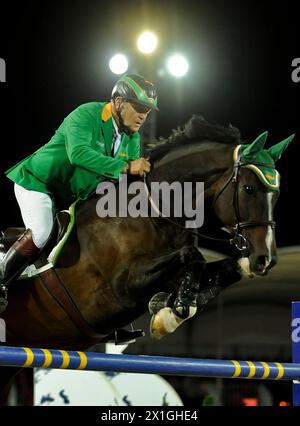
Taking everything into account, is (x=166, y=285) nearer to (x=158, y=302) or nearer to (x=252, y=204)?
(x=158, y=302)

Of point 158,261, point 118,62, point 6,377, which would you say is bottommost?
point 6,377

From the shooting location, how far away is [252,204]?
10.7 ft

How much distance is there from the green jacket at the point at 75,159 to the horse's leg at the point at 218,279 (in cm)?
70

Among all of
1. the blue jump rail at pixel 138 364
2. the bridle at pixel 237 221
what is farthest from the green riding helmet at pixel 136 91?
the blue jump rail at pixel 138 364

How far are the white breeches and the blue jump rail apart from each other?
920 millimetres

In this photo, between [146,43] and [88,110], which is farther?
[146,43]

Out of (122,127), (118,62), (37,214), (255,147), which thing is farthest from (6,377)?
(118,62)

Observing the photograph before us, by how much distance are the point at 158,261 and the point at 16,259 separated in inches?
30.3

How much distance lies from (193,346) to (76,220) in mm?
5704

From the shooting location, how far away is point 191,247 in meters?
3.19

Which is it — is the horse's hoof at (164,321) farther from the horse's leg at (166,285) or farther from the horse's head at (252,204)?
the horse's head at (252,204)

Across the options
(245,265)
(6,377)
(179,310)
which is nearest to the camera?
(179,310)

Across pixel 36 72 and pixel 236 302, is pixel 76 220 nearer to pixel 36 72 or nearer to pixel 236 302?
pixel 36 72
